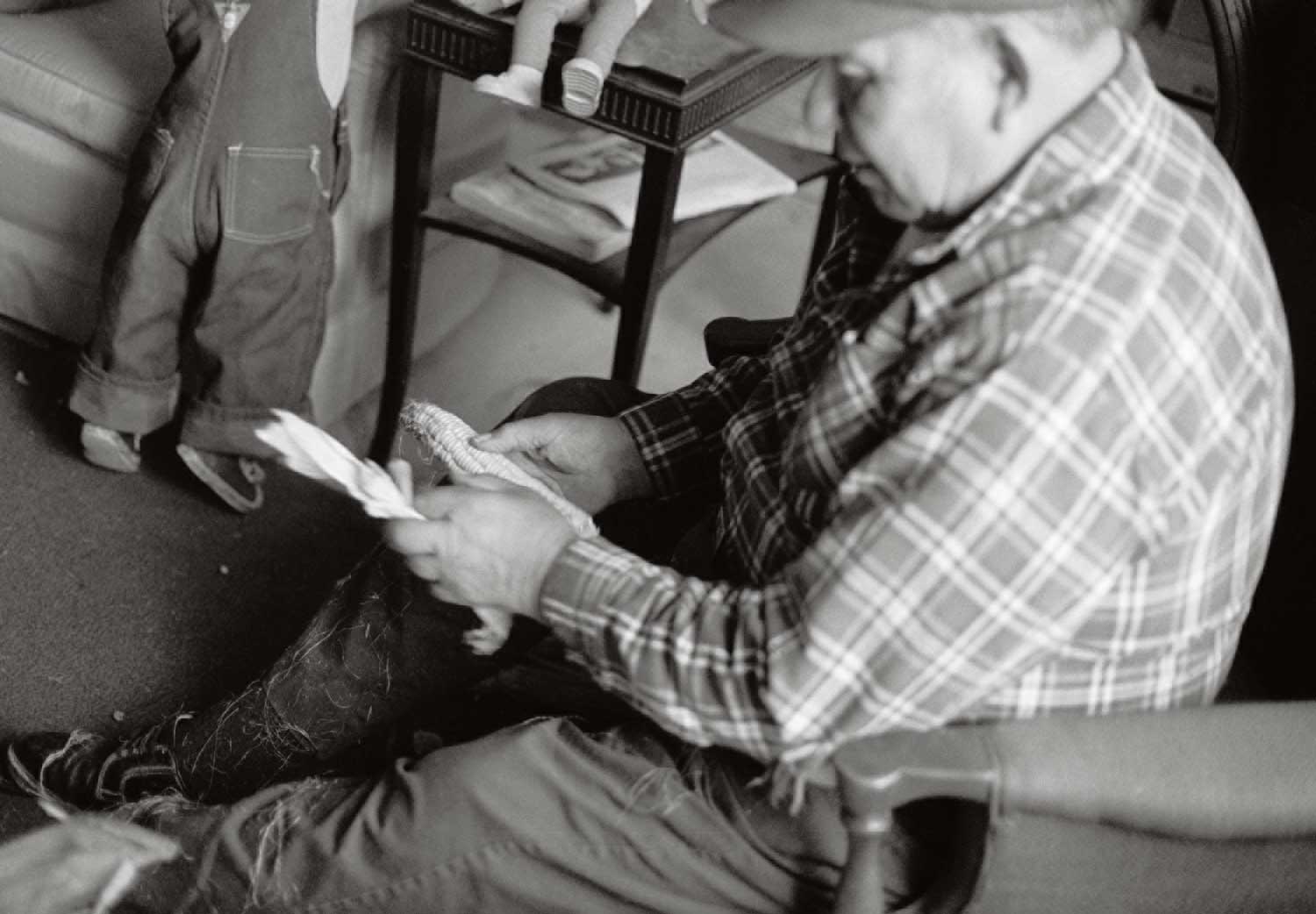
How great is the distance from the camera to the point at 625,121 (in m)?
1.66

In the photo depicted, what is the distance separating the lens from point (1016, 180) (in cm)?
91

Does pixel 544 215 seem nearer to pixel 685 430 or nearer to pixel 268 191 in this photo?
pixel 268 191

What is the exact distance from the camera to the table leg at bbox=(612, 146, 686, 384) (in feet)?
5.60

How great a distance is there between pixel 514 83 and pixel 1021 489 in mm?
956

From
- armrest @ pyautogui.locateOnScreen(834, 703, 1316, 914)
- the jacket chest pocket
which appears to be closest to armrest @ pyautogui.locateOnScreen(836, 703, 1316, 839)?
armrest @ pyautogui.locateOnScreen(834, 703, 1316, 914)

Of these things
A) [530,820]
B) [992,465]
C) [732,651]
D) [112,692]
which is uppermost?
[992,465]

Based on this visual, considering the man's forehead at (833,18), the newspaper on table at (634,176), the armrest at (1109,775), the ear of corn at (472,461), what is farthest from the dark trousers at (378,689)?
the newspaper on table at (634,176)

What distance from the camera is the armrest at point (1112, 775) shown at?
85 cm

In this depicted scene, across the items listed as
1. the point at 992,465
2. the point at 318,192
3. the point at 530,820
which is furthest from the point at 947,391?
the point at 318,192

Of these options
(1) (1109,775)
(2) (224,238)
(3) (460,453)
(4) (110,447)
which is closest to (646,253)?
(2) (224,238)

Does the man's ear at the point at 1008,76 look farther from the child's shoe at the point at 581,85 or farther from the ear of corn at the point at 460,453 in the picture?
the child's shoe at the point at 581,85

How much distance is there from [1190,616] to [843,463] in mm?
236

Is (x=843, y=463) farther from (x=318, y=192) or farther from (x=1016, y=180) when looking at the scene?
(x=318, y=192)

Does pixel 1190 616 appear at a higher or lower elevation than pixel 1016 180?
lower
